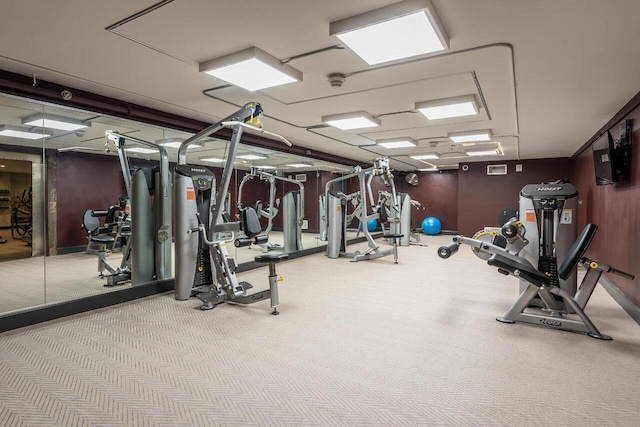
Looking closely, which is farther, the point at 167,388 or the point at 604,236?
the point at 604,236

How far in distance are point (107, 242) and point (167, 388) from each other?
9.89ft

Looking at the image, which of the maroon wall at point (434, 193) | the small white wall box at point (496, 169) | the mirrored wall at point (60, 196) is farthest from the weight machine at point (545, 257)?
the maroon wall at point (434, 193)

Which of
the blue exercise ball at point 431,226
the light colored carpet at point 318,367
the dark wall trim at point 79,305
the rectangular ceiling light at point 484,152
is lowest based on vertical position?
the light colored carpet at point 318,367

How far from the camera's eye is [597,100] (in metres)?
4.09

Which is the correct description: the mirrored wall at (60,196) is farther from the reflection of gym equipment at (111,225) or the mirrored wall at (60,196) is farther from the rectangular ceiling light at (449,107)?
the rectangular ceiling light at (449,107)

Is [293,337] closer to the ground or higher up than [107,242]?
closer to the ground

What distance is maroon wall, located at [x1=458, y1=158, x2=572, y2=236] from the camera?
9391 mm

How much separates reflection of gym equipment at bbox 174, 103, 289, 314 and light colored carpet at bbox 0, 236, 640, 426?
23cm

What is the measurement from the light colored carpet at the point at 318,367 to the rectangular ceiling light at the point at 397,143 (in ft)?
11.7

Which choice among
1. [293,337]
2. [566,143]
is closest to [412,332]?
[293,337]

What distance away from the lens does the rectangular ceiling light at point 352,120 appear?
4.77m

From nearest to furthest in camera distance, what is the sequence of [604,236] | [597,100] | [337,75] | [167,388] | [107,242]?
[167,388] < [337,75] < [597,100] < [107,242] < [604,236]

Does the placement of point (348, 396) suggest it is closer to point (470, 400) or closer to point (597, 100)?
point (470, 400)

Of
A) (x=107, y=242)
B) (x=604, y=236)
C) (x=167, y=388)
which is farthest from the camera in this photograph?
(x=604, y=236)
